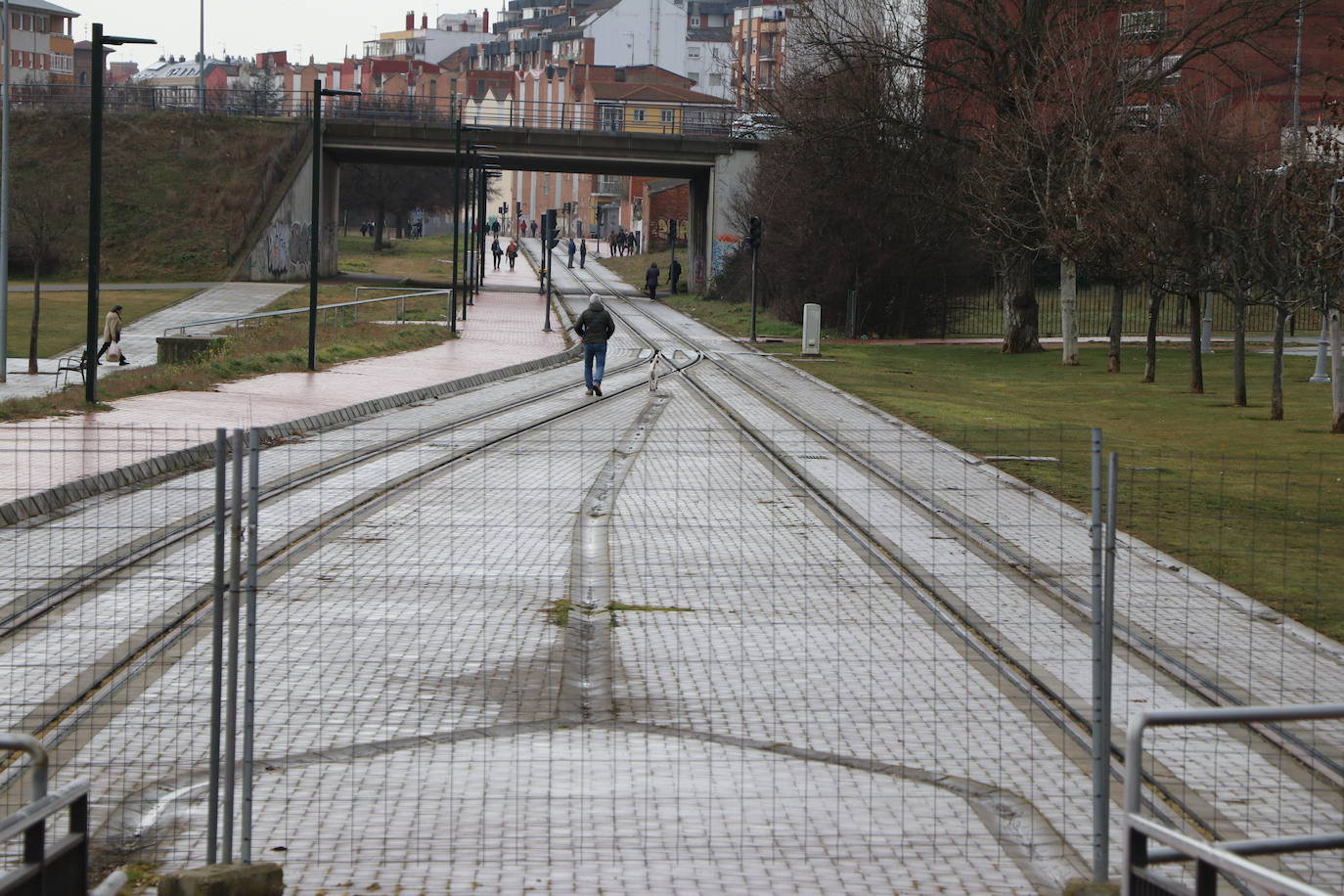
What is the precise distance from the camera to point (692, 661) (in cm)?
898

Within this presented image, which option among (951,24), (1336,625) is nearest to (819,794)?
(1336,625)

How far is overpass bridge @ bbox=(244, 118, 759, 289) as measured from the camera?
215 feet

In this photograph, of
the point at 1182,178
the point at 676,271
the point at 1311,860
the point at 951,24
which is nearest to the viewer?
the point at 1311,860

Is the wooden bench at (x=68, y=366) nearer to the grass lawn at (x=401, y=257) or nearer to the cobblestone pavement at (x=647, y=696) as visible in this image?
the cobblestone pavement at (x=647, y=696)

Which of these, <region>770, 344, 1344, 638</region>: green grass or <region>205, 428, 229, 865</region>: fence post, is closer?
<region>205, 428, 229, 865</region>: fence post

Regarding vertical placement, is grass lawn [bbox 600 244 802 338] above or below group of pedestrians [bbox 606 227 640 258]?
below

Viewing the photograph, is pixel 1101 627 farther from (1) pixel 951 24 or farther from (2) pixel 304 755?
(1) pixel 951 24

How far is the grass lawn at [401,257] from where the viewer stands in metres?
75.1

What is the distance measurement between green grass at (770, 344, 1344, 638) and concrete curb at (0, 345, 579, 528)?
7.62 meters

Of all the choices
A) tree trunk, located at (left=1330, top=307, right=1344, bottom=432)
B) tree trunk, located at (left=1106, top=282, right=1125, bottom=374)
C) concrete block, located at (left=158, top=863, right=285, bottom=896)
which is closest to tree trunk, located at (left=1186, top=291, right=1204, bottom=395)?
tree trunk, located at (left=1106, top=282, right=1125, bottom=374)

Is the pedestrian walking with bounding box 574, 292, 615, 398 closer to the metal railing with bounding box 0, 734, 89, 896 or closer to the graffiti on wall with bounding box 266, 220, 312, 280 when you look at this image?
the metal railing with bounding box 0, 734, 89, 896

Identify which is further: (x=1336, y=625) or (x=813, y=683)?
(x=1336, y=625)

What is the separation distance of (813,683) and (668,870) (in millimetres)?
2896

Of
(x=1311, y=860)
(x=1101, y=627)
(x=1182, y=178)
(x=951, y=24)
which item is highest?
(x=951, y=24)
